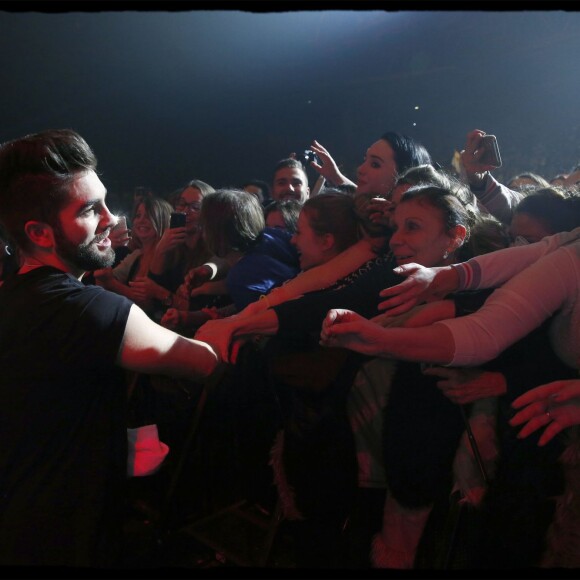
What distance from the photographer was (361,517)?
1.54 meters

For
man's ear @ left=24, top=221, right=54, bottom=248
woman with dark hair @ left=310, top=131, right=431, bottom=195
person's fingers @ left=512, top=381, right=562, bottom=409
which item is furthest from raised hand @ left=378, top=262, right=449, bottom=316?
man's ear @ left=24, top=221, right=54, bottom=248

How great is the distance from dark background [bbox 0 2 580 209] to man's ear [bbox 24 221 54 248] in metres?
1.05

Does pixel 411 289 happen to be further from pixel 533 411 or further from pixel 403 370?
pixel 533 411

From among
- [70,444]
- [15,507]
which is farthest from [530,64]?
[15,507]

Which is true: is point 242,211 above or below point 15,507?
above

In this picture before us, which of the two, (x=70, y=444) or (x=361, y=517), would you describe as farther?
(x=361, y=517)

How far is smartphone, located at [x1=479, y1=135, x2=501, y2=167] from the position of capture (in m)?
1.79

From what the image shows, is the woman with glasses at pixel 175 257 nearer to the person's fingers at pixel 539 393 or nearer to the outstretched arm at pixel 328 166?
the outstretched arm at pixel 328 166

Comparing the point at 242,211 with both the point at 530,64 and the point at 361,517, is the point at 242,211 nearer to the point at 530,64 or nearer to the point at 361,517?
the point at 361,517

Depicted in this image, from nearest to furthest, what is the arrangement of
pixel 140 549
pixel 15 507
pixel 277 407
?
pixel 15 507 → pixel 277 407 → pixel 140 549

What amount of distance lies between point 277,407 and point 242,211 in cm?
77

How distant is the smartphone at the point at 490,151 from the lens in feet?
5.88

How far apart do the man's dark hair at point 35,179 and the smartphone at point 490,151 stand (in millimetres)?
1482

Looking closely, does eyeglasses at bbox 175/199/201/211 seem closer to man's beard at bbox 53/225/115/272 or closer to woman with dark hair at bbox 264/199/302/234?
woman with dark hair at bbox 264/199/302/234
